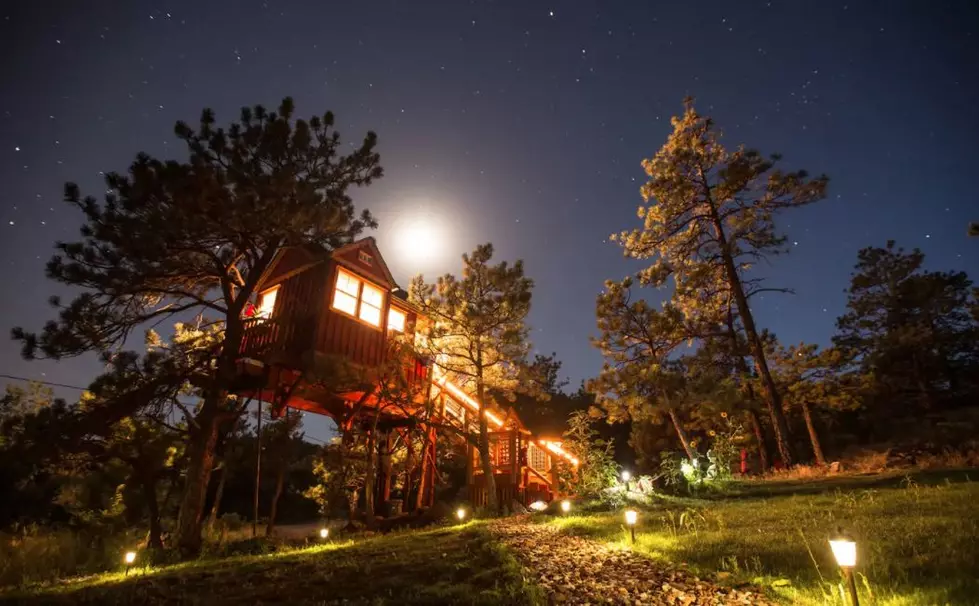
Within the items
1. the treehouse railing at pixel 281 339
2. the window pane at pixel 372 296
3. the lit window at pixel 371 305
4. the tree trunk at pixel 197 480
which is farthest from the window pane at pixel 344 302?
the tree trunk at pixel 197 480

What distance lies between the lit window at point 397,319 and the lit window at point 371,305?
751 millimetres

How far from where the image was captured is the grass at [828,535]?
425cm

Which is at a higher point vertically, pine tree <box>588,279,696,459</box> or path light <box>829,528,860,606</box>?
pine tree <box>588,279,696,459</box>

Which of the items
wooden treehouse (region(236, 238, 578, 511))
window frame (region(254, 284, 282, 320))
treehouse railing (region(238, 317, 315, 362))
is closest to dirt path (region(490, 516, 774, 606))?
wooden treehouse (region(236, 238, 578, 511))

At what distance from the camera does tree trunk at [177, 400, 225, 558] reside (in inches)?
409

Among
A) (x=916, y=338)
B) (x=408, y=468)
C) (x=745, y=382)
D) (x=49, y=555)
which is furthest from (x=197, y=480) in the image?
(x=916, y=338)

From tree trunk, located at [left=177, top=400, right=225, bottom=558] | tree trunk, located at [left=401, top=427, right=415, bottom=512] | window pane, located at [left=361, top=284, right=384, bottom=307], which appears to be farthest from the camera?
tree trunk, located at [left=401, top=427, right=415, bottom=512]

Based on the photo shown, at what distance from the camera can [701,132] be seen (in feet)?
61.3

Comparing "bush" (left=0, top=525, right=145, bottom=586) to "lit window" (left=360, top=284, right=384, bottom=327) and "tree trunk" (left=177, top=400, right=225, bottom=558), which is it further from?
"lit window" (left=360, top=284, right=384, bottom=327)

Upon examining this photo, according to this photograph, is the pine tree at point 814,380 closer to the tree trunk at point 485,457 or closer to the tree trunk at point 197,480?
the tree trunk at point 485,457

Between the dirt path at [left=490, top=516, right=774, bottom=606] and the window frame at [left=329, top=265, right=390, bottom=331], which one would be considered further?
the window frame at [left=329, top=265, right=390, bottom=331]

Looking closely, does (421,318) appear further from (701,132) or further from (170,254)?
(701,132)

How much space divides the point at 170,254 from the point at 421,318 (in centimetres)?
790

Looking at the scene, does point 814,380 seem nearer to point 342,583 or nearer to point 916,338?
point 916,338
